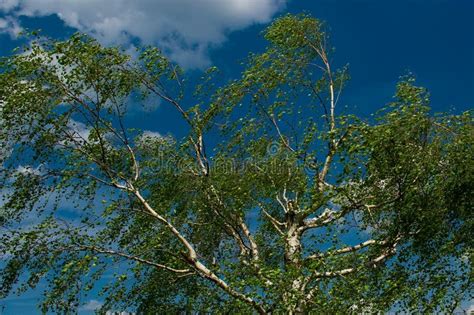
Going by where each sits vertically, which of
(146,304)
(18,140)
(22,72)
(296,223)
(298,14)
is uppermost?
→ (298,14)

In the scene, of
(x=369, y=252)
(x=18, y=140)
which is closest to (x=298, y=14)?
(x=369, y=252)

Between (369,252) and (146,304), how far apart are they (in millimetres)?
10033

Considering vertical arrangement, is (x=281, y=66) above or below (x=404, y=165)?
above

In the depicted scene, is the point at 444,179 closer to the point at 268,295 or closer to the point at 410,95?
the point at 410,95

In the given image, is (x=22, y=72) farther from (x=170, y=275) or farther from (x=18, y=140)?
(x=170, y=275)

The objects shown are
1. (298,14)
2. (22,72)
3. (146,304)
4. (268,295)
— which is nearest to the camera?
(268,295)

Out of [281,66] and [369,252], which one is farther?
[281,66]

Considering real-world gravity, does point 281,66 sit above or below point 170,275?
above

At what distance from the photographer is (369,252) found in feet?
75.3

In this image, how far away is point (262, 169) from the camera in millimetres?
26641

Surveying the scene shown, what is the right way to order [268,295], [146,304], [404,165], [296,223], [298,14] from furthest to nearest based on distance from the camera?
[298,14], [146,304], [296,223], [404,165], [268,295]

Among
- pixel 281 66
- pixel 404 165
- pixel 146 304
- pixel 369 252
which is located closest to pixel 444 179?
pixel 404 165

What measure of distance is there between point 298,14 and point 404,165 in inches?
486

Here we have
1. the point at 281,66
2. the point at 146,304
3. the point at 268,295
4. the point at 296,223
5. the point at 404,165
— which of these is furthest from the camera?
the point at 281,66
